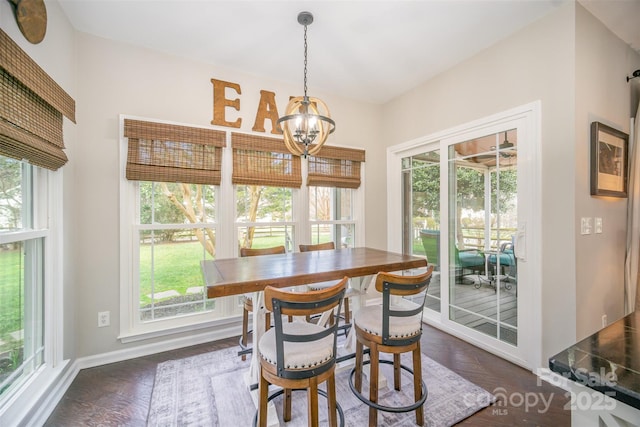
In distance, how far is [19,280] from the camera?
1708 millimetres

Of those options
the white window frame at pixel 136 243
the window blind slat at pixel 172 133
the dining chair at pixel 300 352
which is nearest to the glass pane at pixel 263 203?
the white window frame at pixel 136 243

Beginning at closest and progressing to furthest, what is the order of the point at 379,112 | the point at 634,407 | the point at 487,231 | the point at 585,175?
1. the point at 634,407
2. the point at 585,175
3. the point at 487,231
4. the point at 379,112

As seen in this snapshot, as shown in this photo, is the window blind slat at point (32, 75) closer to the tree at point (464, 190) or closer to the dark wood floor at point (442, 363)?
the dark wood floor at point (442, 363)

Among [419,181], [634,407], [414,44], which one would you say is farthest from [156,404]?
[414,44]

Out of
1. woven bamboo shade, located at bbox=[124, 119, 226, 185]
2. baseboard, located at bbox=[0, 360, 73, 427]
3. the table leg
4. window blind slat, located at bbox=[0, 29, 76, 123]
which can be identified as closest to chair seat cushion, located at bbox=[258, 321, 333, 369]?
the table leg

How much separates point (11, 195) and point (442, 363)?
337 cm

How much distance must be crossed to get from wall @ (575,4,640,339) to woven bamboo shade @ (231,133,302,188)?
2.57m

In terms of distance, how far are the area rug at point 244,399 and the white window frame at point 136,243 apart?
414 millimetres

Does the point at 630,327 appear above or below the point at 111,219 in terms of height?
below

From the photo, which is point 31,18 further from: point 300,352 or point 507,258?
point 507,258

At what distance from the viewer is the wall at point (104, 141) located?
7.64 feet

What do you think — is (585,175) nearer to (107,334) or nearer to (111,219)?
(111,219)

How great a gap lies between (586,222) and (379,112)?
8.80 feet

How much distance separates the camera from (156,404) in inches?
73.0
